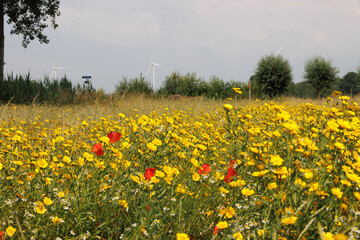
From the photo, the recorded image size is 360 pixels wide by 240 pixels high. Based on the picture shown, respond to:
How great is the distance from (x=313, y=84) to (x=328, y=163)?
35.0 metres

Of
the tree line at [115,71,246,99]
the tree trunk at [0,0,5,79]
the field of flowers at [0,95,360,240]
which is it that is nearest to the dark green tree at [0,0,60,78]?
the tree trunk at [0,0,5,79]

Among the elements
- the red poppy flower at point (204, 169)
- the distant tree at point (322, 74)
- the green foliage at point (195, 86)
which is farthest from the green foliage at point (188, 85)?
the red poppy flower at point (204, 169)

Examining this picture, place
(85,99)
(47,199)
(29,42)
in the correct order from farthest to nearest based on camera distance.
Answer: (29,42), (85,99), (47,199)

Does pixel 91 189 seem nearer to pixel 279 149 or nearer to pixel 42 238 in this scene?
pixel 42 238

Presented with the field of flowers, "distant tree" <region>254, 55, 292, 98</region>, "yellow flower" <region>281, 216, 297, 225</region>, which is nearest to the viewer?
"yellow flower" <region>281, 216, 297, 225</region>

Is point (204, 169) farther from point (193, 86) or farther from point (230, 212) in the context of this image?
point (193, 86)

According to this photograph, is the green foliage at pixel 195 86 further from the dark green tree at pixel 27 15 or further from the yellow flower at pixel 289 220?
the yellow flower at pixel 289 220

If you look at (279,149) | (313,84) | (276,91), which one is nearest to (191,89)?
(276,91)

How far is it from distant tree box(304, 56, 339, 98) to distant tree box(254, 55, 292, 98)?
601 centimetres

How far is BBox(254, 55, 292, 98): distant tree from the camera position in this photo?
28.6 m

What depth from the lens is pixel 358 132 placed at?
225 centimetres

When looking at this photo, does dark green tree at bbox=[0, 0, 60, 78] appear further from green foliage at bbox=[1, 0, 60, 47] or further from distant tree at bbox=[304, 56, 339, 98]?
distant tree at bbox=[304, 56, 339, 98]

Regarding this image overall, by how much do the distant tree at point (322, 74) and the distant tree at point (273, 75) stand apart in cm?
601

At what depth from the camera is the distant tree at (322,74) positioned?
108ft
